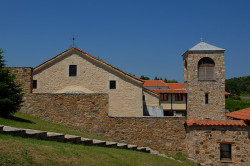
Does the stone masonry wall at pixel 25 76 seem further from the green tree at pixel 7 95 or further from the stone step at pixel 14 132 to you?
the stone step at pixel 14 132

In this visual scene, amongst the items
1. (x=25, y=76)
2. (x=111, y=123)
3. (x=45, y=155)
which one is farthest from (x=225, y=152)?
(x=25, y=76)

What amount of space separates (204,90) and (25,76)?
68.0ft

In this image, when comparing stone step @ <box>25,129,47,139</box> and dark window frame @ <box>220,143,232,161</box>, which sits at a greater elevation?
stone step @ <box>25,129,47,139</box>

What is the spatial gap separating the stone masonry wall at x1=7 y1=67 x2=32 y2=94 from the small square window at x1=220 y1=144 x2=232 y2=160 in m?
13.6

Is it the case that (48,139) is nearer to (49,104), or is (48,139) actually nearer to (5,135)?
(5,135)

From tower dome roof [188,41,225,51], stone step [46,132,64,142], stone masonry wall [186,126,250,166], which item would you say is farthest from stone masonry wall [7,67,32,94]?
tower dome roof [188,41,225,51]

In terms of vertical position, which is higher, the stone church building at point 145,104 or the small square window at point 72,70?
the small square window at point 72,70

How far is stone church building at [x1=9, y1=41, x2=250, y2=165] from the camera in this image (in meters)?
15.4

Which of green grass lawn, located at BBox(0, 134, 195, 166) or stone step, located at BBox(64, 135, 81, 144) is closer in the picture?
green grass lawn, located at BBox(0, 134, 195, 166)

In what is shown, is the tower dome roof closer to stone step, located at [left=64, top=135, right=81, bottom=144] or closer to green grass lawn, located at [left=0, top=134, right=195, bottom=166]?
stone step, located at [left=64, top=135, right=81, bottom=144]

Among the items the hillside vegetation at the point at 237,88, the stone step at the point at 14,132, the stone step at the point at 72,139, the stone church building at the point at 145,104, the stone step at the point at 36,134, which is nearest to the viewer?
the stone step at the point at 14,132

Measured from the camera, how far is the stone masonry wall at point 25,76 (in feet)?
58.7

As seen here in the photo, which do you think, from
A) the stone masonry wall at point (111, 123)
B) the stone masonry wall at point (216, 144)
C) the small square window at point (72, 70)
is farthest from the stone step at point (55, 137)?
the small square window at point (72, 70)

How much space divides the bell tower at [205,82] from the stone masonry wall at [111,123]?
13844 millimetres
